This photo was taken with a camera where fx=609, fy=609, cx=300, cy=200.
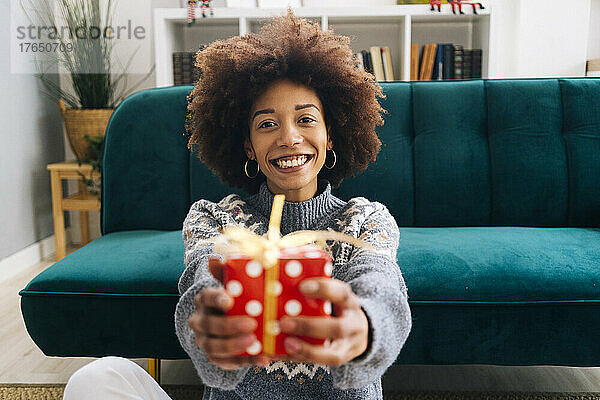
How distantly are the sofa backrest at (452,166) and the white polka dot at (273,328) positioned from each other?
125 cm

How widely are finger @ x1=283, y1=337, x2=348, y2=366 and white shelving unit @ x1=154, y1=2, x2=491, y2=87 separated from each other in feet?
8.44

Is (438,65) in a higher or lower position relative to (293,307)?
higher

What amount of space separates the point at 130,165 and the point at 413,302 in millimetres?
983

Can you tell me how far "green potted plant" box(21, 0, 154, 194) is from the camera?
3.08m

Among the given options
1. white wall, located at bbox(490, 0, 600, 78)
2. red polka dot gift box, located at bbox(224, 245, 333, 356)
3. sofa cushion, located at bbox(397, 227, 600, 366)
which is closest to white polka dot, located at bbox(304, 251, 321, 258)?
red polka dot gift box, located at bbox(224, 245, 333, 356)

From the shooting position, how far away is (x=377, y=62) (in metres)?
3.22

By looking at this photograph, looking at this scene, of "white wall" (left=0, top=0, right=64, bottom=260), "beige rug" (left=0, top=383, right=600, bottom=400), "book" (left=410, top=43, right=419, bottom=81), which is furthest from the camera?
"book" (left=410, top=43, right=419, bottom=81)

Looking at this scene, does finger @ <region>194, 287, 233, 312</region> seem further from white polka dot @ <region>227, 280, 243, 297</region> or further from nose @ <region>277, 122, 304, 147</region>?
nose @ <region>277, 122, 304, 147</region>

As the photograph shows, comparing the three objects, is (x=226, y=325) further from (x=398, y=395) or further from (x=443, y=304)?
(x=398, y=395)

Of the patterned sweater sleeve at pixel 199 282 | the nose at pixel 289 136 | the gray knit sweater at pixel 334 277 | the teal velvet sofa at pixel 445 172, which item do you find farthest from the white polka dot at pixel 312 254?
the teal velvet sofa at pixel 445 172

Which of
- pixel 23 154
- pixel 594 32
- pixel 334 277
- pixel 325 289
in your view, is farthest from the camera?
pixel 594 32

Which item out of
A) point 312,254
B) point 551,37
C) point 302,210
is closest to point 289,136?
point 302,210

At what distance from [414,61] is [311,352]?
2.81m

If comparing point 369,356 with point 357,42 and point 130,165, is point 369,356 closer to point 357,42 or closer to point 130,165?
point 130,165
